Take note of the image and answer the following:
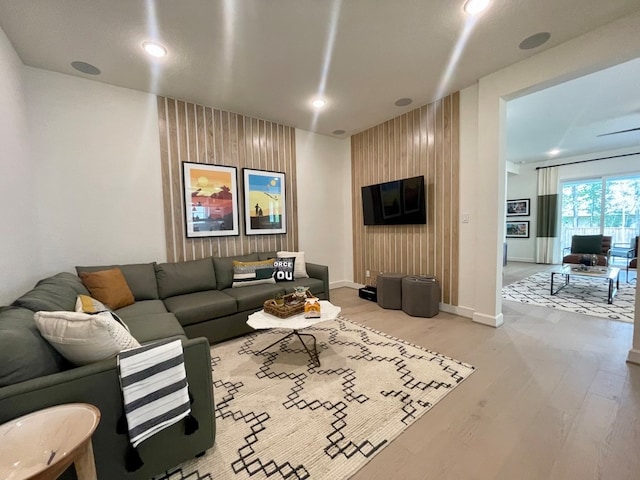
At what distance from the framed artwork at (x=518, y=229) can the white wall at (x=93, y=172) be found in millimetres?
9165

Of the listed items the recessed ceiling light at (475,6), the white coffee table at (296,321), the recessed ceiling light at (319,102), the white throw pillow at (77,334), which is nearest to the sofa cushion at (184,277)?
the white coffee table at (296,321)

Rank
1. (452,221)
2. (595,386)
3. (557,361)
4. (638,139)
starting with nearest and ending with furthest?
(595,386)
(557,361)
(452,221)
(638,139)

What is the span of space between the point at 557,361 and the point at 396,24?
10.4 feet

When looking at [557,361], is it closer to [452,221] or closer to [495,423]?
[495,423]

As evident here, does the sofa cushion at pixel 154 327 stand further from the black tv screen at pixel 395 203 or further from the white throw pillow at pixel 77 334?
the black tv screen at pixel 395 203

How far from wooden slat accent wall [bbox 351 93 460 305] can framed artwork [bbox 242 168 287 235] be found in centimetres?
149

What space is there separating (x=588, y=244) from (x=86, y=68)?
8.65 meters

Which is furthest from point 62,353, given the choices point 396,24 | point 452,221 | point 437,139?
point 437,139

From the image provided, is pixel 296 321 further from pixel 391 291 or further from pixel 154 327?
pixel 391 291

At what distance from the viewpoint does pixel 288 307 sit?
231 cm

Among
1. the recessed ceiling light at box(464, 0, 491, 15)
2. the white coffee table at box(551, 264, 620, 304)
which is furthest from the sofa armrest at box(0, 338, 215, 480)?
the white coffee table at box(551, 264, 620, 304)

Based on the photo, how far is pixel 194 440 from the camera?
53.2 inches

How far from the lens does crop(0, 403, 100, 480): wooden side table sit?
80cm

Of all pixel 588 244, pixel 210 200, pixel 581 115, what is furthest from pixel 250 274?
pixel 588 244
